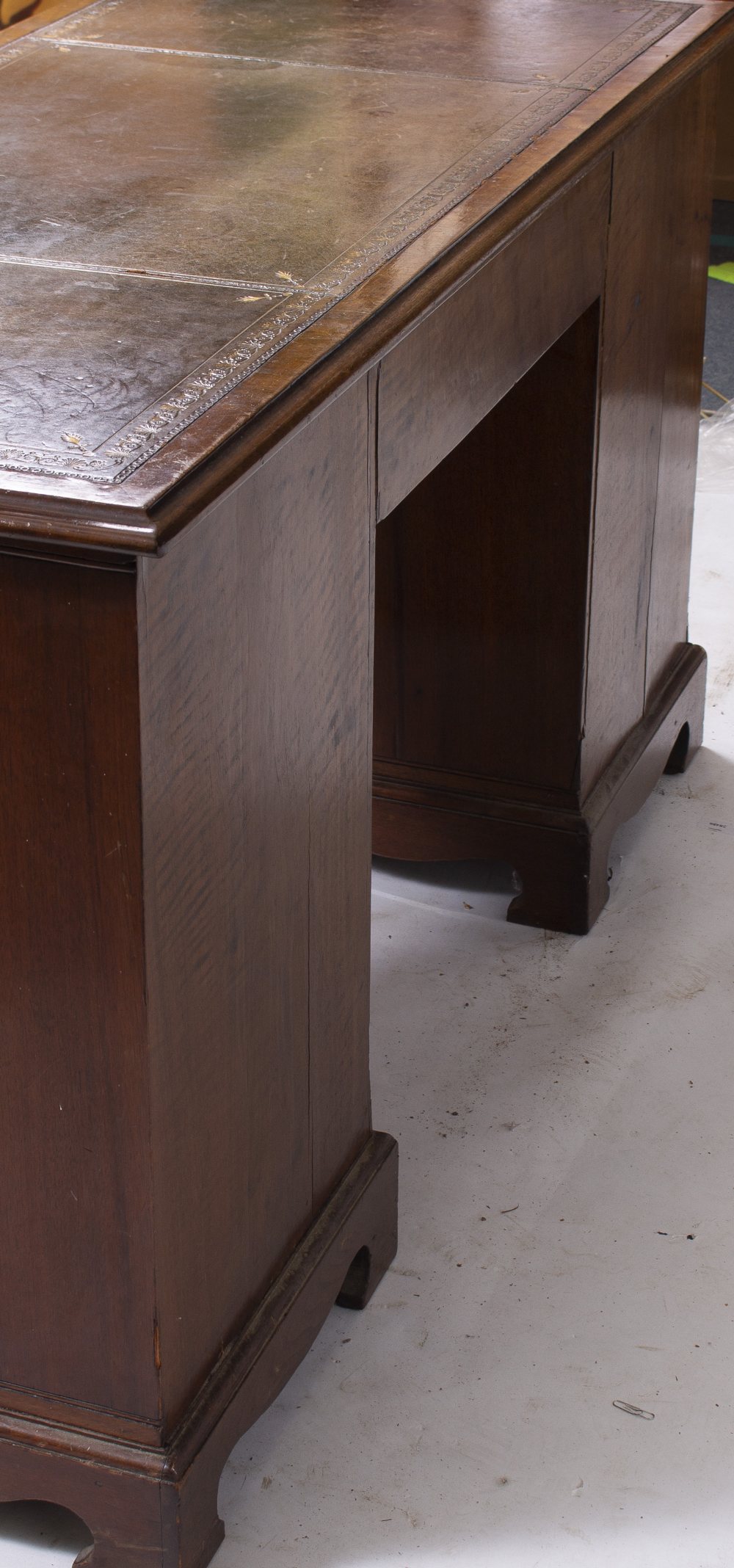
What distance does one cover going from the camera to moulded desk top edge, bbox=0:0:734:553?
3.39ft

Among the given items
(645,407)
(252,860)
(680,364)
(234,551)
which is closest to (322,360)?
(234,551)

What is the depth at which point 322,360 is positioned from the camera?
1.26 m

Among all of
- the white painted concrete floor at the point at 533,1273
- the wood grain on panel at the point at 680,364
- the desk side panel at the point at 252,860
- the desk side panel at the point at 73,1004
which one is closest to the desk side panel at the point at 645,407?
the wood grain on panel at the point at 680,364

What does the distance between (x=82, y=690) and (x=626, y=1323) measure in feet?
2.87

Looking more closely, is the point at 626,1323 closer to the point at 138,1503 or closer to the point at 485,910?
the point at 138,1503

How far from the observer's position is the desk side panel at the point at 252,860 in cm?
116

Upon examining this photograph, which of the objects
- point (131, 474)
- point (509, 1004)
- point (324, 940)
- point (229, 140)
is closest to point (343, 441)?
point (131, 474)

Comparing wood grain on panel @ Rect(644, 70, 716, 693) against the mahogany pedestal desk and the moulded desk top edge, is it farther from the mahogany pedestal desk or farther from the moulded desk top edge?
the moulded desk top edge

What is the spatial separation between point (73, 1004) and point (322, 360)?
0.47 meters

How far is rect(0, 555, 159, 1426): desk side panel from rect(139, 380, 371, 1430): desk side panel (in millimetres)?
16

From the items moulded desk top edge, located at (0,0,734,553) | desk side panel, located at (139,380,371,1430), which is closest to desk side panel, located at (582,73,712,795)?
moulded desk top edge, located at (0,0,734,553)

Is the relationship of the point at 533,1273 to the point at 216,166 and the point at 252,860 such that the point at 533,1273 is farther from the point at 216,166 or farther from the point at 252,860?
the point at 216,166

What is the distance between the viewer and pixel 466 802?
2.25 m

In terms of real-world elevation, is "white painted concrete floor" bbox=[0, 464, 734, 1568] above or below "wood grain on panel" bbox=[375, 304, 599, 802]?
below
